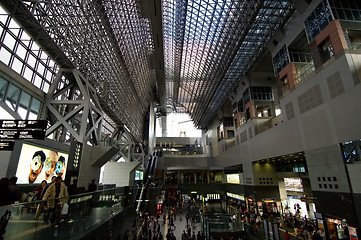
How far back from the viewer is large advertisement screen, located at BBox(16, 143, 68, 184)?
9.88 meters

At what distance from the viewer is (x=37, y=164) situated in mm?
10867

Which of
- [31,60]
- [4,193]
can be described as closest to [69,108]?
[31,60]

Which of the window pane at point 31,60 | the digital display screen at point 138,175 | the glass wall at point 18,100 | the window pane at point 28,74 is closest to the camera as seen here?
the glass wall at point 18,100

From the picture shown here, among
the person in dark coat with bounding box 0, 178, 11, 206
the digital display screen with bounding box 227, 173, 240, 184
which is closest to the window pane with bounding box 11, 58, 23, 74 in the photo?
the person in dark coat with bounding box 0, 178, 11, 206

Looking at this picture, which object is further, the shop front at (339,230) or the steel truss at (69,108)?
the steel truss at (69,108)

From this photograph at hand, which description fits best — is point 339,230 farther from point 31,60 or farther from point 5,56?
point 31,60

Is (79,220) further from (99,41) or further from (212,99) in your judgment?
(212,99)

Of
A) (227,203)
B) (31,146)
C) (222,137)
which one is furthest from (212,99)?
(31,146)

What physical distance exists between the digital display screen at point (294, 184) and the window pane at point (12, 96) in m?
30.4

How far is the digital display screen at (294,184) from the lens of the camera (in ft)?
85.8

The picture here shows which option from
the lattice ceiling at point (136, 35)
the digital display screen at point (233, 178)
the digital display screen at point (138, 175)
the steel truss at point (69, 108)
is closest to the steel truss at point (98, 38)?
the lattice ceiling at point (136, 35)

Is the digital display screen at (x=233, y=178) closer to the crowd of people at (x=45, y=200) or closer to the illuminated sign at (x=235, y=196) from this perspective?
the illuminated sign at (x=235, y=196)

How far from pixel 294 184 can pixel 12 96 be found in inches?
1244

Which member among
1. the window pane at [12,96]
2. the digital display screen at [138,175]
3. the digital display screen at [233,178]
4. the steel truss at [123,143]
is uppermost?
the steel truss at [123,143]
